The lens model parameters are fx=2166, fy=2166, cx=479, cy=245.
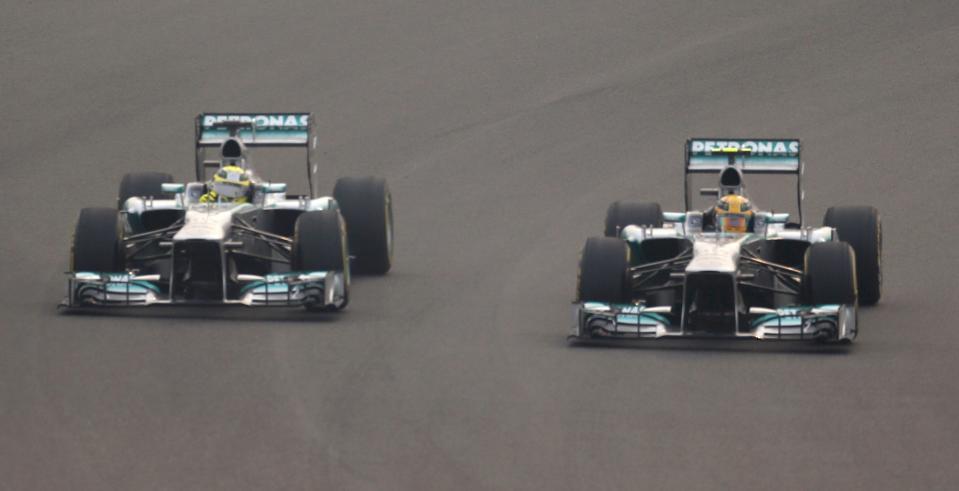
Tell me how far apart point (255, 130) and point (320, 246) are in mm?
3584

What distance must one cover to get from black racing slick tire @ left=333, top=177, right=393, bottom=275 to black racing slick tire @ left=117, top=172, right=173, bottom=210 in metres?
2.38

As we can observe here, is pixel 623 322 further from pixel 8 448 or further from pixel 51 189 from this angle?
pixel 51 189

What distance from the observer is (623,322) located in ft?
72.1

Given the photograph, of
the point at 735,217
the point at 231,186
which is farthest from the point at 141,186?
the point at 735,217

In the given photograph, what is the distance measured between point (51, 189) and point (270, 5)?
11.6 meters

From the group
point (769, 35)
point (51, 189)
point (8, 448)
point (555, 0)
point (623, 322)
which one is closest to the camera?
point (8, 448)

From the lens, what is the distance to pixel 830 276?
22.2 m

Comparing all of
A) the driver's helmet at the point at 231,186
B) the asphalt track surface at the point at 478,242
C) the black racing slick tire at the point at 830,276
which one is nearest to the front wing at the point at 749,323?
the black racing slick tire at the point at 830,276

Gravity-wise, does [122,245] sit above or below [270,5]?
below

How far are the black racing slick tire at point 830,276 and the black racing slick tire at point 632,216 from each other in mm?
3114

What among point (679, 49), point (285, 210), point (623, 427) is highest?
point (679, 49)

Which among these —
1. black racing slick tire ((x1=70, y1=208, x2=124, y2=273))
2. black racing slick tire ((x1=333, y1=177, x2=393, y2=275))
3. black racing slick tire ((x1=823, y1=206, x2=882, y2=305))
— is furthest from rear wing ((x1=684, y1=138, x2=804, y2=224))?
black racing slick tire ((x1=70, y1=208, x2=124, y2=273))

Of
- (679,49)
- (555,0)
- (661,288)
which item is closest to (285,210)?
(661,288)

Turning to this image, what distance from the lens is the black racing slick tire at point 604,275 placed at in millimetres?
22312
